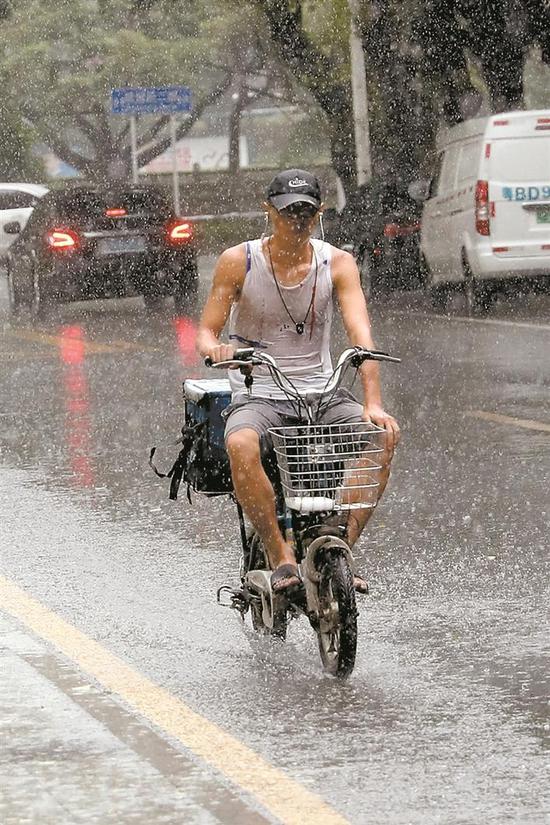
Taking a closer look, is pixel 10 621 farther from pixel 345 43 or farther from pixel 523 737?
pixel 345 43

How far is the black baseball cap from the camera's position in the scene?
663cm

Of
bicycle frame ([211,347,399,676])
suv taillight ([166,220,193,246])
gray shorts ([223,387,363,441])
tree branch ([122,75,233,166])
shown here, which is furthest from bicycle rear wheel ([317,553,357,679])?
tree branch ([122,75,233,166])

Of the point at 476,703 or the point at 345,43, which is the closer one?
the point at 476,703

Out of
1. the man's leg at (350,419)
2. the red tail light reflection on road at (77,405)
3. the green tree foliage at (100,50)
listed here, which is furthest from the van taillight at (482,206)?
the green tree foliage at (100,50)

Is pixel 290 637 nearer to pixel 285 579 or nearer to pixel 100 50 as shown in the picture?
pixel 285 579

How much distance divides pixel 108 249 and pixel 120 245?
6.3 inches

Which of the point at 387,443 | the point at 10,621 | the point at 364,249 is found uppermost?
the point at 387,443

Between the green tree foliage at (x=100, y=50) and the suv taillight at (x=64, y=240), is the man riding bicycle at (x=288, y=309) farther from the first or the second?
the green tree foliage at (x=100, y=50)

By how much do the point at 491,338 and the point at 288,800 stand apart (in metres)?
13.4

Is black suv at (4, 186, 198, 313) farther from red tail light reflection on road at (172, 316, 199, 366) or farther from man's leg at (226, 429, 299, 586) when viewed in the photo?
man's leg at (226, 429, 299, 586)

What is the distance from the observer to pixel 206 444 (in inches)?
269

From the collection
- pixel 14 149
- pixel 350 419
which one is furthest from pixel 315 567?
pixel 14 149

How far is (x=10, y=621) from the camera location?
7371 millimetres

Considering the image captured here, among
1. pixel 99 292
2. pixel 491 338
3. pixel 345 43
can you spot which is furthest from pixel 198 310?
pixel 345 43
